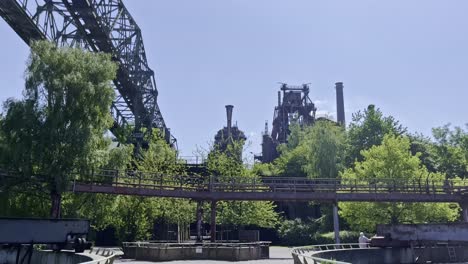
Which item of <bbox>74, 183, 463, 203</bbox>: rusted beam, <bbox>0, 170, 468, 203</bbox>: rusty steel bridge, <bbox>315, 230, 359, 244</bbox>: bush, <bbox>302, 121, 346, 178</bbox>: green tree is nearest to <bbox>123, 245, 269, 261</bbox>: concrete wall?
<bbox>0, 170, 468, 203</bbox>: rusty steel bridge

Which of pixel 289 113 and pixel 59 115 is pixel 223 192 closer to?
pixel 59 115

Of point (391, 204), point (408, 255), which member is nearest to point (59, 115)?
point (408, 255)

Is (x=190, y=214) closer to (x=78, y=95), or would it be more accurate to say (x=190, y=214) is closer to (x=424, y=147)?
(x=78, y=95)

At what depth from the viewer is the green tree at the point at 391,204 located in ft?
117

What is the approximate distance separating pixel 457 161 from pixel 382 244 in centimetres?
4127

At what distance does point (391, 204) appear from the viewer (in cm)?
3550

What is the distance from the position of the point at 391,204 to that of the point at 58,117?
87.1 feet

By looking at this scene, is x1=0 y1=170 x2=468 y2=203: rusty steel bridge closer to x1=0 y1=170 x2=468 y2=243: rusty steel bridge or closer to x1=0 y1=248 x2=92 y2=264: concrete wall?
x1=0 y1=170 x2=468 y2=243: rusty steel bridge

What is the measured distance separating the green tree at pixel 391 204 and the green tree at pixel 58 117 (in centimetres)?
2051

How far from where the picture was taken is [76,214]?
29750mm

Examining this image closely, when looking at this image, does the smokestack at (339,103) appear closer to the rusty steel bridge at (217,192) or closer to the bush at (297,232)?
the bush at (297,232)

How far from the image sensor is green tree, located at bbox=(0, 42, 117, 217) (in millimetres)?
25031

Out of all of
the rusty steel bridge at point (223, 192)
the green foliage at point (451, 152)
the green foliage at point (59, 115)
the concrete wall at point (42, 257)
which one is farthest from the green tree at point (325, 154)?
the concrete wall at point (42, 257)

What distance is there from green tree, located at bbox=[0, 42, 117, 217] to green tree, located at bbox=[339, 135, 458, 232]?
20.5 metres
